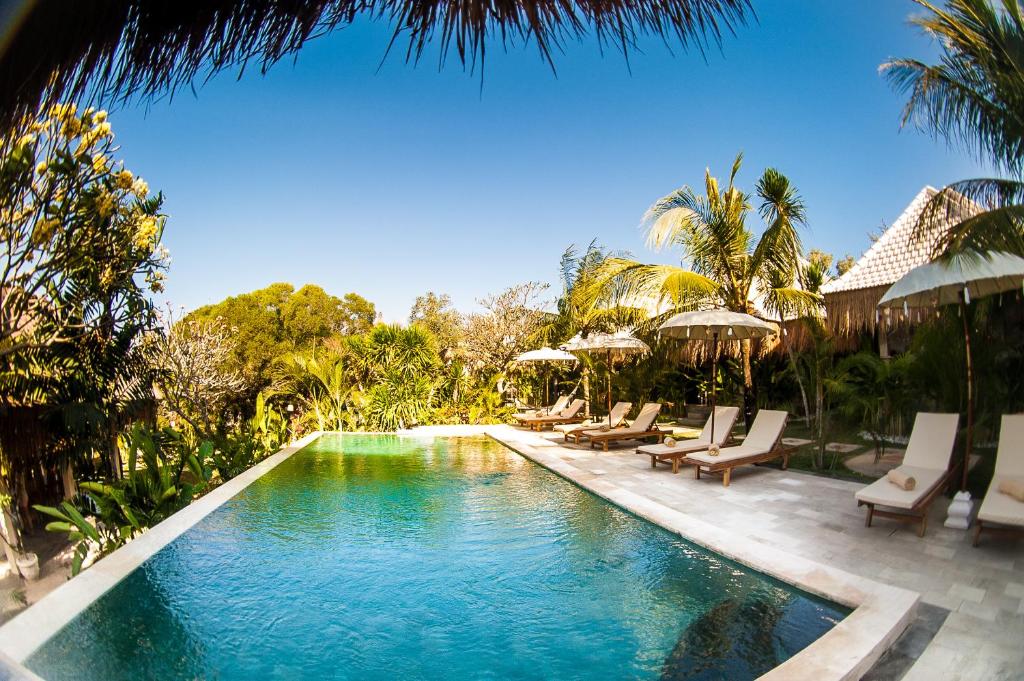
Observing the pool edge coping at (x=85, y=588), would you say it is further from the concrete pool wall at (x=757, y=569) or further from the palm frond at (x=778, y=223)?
the palm frond at (x=778, y=223)

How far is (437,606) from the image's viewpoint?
4.67 m

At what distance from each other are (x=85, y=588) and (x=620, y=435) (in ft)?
30.9

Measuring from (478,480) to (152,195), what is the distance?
7.18 meters

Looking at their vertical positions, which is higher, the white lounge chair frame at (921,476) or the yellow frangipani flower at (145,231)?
the yellow frangipani flower at (145,231)

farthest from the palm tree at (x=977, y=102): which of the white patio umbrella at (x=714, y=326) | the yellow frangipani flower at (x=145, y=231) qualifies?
the yellow frangipani flower at (x=145, y=231)

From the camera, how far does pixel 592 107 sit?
9.54 meters

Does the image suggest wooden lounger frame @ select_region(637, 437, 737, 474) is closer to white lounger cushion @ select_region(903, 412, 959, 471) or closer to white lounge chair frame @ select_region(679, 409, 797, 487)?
white lounge chair frame @ select_region(679, 409, 797, 487)

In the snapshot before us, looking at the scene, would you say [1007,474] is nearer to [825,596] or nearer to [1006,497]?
[1006,497]

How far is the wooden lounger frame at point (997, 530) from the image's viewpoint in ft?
15.7

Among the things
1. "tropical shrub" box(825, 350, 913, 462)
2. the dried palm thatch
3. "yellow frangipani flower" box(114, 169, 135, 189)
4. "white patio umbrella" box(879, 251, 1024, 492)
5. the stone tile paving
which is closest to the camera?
the dried palm thatch

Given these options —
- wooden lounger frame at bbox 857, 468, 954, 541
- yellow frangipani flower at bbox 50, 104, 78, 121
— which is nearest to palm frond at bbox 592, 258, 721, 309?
wooden lounger frame at bbox 857, 468, 954, 541

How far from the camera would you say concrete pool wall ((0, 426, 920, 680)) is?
326cm

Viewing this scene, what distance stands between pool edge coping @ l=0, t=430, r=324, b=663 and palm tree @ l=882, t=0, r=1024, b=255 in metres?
8.53

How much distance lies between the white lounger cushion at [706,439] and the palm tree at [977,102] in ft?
13.6
